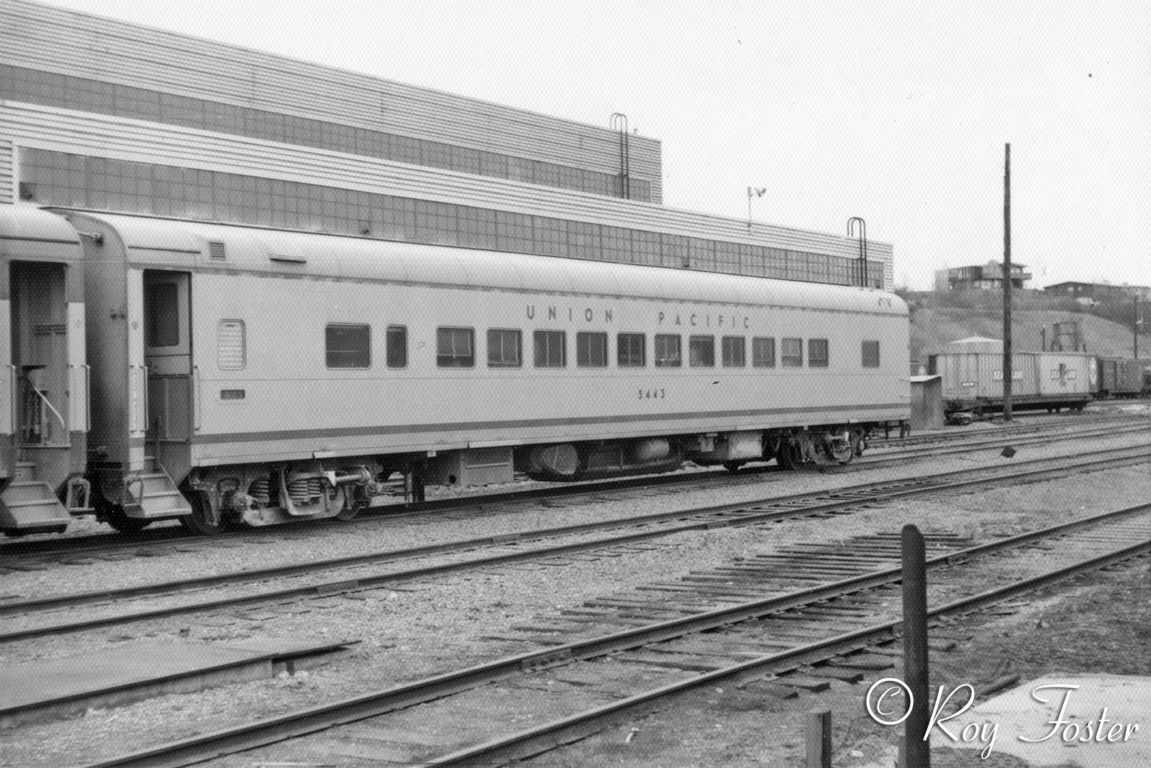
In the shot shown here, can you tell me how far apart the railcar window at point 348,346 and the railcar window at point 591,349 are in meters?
4.14

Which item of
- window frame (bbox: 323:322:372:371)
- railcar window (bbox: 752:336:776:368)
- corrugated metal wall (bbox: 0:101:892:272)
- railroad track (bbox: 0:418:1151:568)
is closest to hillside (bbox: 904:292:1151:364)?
corrugated metal wall (bbox: 0:101:892:272)

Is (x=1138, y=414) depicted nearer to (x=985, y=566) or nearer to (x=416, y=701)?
(x=985, y=566)

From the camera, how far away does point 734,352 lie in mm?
23203

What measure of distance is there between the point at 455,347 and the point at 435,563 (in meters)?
5.35

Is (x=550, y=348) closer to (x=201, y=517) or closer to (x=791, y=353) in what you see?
(x=201, y=517)

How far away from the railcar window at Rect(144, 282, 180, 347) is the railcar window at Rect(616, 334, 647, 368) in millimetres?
7782

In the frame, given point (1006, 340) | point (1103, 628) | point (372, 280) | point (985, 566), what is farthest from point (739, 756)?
point (1006, 340)

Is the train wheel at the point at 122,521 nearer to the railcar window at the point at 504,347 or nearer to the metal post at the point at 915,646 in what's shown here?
the railcar window at the point at 504,347

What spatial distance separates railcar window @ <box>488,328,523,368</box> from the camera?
18781mm

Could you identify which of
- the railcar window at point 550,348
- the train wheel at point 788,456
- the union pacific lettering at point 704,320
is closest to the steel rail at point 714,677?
the railcar window at point 550,348

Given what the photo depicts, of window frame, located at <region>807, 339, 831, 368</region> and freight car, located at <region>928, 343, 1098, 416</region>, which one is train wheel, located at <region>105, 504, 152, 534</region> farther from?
freight car, located at <region>928, 343, 1098, 416</region>

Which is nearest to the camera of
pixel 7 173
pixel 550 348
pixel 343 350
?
pixel 343 350

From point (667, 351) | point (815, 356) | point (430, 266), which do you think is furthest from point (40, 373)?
point (815, 356)

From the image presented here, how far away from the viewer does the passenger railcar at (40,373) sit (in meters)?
13.6
